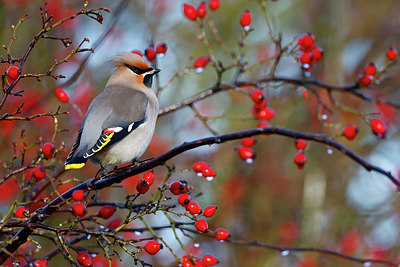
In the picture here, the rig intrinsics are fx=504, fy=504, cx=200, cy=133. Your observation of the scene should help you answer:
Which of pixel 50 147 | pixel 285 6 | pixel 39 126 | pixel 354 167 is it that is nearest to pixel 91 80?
pixel 39 126

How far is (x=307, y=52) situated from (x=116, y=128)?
1.17 meters

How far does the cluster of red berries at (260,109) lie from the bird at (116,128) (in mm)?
581

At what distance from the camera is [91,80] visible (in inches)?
207

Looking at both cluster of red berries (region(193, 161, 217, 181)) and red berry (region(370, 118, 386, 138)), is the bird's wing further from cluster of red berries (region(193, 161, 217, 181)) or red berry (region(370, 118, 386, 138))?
red berry (region(370, 118, 386, 138))

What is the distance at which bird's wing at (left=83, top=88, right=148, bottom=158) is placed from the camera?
2.66m

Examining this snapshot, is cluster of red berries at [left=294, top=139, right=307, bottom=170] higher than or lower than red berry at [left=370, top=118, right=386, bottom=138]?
lower

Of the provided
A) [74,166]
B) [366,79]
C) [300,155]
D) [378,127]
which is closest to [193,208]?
[74,166]

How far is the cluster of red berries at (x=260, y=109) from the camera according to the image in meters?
2.88

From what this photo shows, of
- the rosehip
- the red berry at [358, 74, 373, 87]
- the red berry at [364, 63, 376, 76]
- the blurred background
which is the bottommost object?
the blurred background

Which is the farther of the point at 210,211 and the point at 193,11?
the point at 193,11

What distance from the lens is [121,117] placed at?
9.45 feet

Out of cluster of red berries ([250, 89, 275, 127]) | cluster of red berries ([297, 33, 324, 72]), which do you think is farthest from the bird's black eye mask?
cluster of red berries ([297, 33, 324, 72])

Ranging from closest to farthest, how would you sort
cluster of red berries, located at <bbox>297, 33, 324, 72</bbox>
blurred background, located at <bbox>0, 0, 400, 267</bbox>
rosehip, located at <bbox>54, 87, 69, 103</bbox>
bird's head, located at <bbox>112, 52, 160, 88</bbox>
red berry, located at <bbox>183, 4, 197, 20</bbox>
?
rosehip, located at <bbox>54, 87, 69, 103</bbox> → cluster of red berries, located at <bbox>297, 33, 324, 72</bbox> → red berry, located at <bbox>183, 4, 197, 20</bbox> → bird's head, located at <bbox>112, 52, 160, 88</bbox> → blurred background, located at <bbox>0, 0, 400, 267</bbox>

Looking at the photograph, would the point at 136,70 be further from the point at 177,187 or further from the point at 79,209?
the point at 79,209
